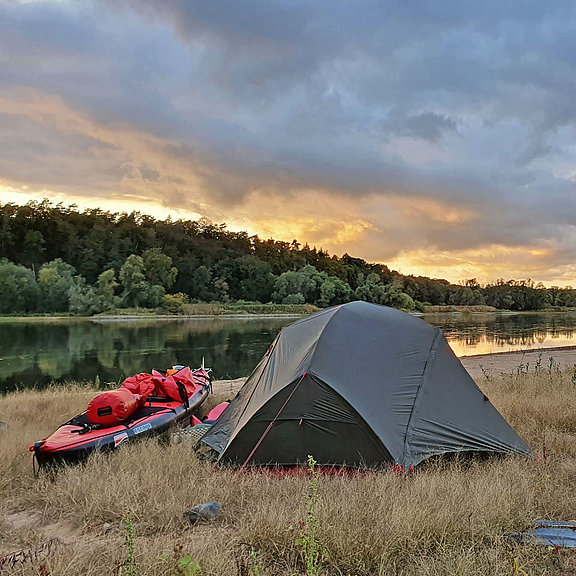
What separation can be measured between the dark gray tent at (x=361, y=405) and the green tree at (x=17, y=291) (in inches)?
2183

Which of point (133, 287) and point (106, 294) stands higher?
point (133, 287)

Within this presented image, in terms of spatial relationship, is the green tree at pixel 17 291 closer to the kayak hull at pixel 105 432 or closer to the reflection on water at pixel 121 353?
the reflection on water at pixel 121 353

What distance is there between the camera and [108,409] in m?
5.39

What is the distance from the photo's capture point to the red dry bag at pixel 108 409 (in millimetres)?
5320

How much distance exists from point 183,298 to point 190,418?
55.6 m

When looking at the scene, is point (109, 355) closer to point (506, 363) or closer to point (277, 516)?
point (506, 363)

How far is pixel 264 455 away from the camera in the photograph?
4.27 m

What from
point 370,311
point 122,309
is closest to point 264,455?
point 370,311

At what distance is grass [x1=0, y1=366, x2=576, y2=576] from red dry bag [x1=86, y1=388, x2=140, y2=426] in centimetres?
79

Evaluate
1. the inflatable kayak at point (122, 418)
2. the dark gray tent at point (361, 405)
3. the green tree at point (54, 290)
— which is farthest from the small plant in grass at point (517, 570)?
the green tree at point (54, 290)

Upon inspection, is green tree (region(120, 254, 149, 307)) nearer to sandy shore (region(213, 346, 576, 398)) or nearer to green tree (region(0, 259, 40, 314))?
green tree (region(0, 259, 40, 314))

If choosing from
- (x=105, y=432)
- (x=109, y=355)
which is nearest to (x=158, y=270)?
(x=109, y=355)

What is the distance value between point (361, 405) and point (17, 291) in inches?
2249

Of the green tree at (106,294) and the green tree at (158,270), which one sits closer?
the green tree at (106,294)
